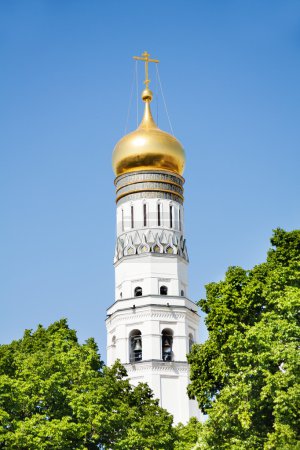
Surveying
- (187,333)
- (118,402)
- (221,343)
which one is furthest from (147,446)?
(187,333)

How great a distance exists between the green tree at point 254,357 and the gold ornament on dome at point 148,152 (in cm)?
1983

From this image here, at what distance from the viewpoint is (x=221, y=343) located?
2902cm

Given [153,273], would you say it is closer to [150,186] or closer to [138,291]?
[138,291]

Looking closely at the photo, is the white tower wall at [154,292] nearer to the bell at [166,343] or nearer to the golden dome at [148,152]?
the bell at [166,343]

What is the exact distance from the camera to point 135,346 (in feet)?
152

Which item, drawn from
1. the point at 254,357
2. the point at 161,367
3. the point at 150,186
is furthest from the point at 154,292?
the point at 254,357

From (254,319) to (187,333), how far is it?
1774 centimetres

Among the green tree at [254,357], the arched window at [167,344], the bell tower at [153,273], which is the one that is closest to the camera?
the green tree at [254,357]

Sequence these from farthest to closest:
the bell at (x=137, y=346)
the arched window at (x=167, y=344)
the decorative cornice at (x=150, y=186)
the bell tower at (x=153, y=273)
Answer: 1. the decorative cornice at (x=150, y=186)
2. the bell at (x=137, y=346)
3. the arched window at (x=167, y=344)
4. the bell tower at (x=153, y=273)

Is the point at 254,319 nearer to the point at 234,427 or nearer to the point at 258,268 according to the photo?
the point at 258,268

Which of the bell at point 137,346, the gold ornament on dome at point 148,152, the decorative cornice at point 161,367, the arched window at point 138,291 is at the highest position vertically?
the gold ornament on dome at point 148,152

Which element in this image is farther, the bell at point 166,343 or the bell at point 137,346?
the bell at point 166,343

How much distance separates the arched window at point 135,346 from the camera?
45844 millimetres

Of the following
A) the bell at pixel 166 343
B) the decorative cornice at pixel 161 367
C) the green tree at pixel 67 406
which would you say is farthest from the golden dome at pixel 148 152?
the green tree at pixel 67 406
